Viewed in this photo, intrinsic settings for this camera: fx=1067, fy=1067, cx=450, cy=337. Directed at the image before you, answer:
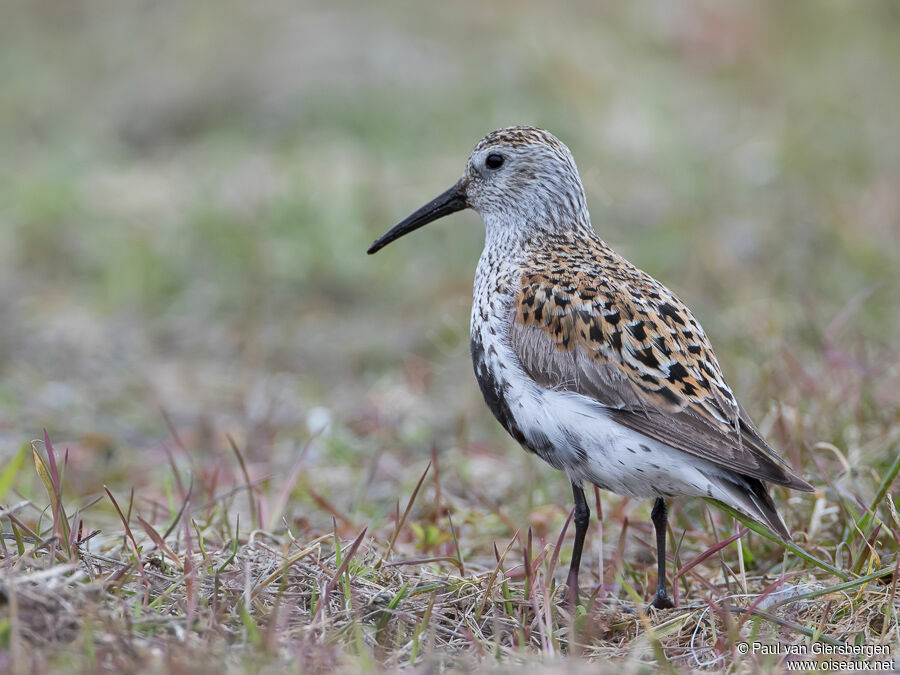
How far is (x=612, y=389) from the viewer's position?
3654 millimetres

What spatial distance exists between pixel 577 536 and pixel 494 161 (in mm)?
1675

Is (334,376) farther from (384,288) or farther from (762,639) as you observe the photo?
(762,639)

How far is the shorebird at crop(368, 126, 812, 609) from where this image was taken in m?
3.53

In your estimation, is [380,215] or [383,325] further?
[380,215]

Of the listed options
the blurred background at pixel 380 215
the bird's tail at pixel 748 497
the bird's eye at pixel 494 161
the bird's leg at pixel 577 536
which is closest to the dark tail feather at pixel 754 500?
the bird's tail at pixel 748 497

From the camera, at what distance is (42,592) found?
2.83 metres

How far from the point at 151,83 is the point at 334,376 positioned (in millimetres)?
6557

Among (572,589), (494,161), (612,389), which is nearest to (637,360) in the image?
(612,389)

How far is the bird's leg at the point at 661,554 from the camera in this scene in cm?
373

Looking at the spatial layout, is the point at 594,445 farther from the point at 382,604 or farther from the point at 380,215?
the point at 380,215

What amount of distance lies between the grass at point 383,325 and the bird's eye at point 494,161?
1303 mm

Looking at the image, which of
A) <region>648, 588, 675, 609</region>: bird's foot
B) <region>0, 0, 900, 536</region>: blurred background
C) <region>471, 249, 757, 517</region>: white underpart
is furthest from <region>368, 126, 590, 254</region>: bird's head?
<region>648, 588, 675, 609</region>: bird's foot

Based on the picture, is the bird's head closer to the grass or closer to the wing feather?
the wing feather

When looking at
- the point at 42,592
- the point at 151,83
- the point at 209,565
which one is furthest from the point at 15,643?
the point at 151,83
